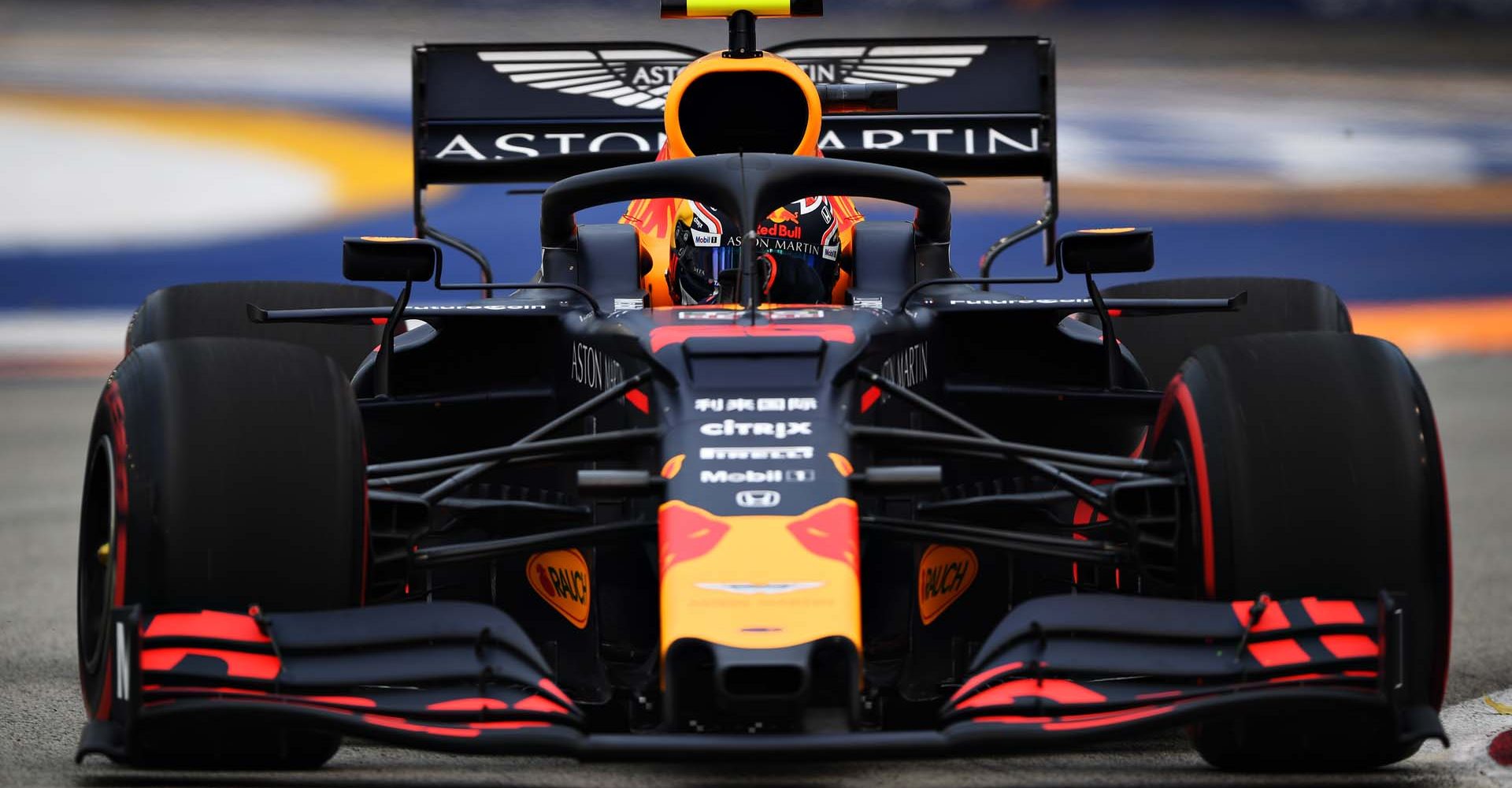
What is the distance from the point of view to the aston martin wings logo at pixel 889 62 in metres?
7.94

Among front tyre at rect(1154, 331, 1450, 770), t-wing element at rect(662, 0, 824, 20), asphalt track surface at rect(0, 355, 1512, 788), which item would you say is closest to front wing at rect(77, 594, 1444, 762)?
front tyre at rect(1154, 331, 1450, 770)

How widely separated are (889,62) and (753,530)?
436 cm

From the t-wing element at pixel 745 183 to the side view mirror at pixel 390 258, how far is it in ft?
1.54

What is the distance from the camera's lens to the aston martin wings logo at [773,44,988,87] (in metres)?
7.94

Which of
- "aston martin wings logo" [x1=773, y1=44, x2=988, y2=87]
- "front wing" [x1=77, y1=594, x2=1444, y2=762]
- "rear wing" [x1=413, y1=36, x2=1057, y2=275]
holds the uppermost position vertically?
"aston martin wings logo" [x1=773, y1=44, x2=988, y2=87]

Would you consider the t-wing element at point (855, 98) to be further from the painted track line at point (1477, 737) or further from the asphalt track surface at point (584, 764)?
the painted track line at point (1477, 737)

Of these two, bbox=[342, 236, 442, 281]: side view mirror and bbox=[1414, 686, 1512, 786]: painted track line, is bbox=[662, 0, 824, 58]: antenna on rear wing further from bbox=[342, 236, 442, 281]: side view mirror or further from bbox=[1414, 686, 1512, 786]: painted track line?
bbox=[1414, 686, 1512, 786]: painted track line

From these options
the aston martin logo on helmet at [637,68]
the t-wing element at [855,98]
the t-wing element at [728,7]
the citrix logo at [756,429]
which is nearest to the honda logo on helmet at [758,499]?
the citrix logo at [756,429]

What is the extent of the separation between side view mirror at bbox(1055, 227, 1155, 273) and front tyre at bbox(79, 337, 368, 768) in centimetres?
183

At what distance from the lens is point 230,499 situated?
4.07 meters

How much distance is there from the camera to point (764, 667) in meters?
3.74

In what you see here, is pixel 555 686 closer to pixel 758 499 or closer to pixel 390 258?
pixel 758 499

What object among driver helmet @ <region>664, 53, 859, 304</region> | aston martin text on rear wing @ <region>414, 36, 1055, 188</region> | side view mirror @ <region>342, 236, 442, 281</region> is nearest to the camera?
side view mirror @ <region>342, 236, 442, 281</region>

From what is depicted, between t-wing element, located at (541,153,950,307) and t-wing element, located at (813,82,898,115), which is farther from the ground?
t-wing element, located at (813,82,898,115)
